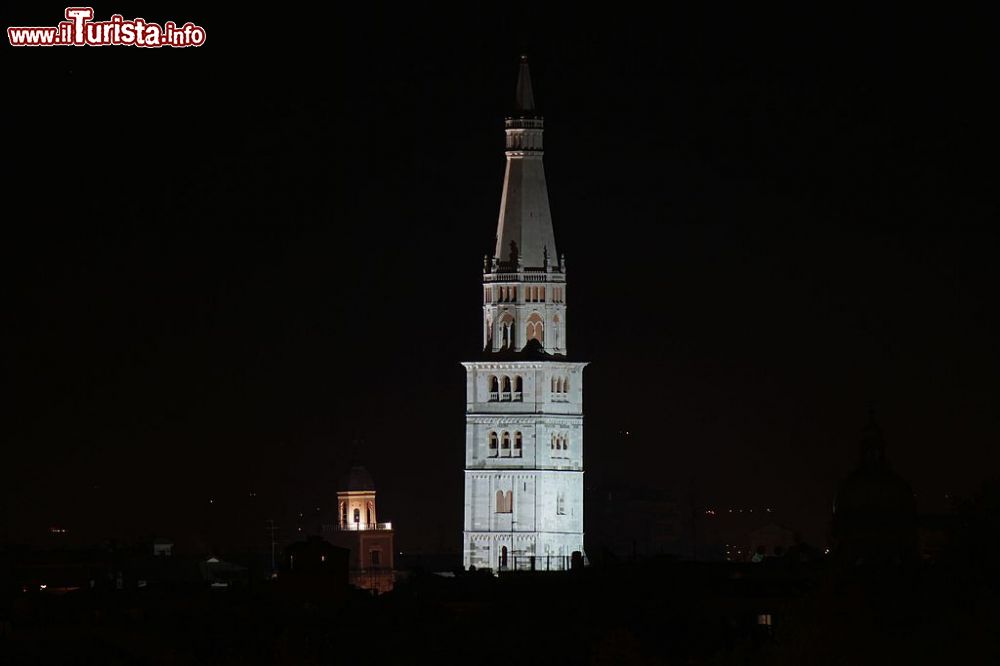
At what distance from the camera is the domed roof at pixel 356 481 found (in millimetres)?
169250

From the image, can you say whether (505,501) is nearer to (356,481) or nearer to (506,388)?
(506,388)

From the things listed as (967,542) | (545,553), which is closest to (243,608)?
(967,542)

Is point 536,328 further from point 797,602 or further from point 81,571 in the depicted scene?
point 797,602

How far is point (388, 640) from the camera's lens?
10200cm

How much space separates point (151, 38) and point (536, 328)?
171 feet

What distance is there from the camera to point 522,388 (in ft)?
500

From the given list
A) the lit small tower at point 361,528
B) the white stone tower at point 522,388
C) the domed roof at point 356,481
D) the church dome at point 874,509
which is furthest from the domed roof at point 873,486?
the domed roof at point 356,481

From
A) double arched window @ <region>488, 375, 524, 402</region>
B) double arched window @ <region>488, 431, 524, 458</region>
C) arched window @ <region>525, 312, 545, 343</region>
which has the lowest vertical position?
double arched window @ <region>488, 431, 524, 458</region>

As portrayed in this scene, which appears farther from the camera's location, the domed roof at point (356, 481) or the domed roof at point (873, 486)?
the domed roof at point (356, 481)

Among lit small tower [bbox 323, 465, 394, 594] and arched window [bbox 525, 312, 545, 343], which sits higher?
arched window [bbox 525, 312, 545, 343]

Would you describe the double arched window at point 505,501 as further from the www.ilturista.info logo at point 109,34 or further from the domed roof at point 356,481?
the www.ilturista.info logo at point 109,34

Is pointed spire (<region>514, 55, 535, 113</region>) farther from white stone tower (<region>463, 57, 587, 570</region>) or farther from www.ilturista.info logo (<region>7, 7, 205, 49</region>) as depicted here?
www.ilturista.info logo (<region>7, 7, 205, 49</region>)

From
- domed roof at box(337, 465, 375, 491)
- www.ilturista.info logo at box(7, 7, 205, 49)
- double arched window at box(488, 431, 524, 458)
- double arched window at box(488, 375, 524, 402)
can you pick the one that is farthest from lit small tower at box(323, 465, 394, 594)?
www.ilturista.info logo at box(7, 7, 205, 49)

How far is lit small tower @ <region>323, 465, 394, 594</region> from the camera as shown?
164 meters
